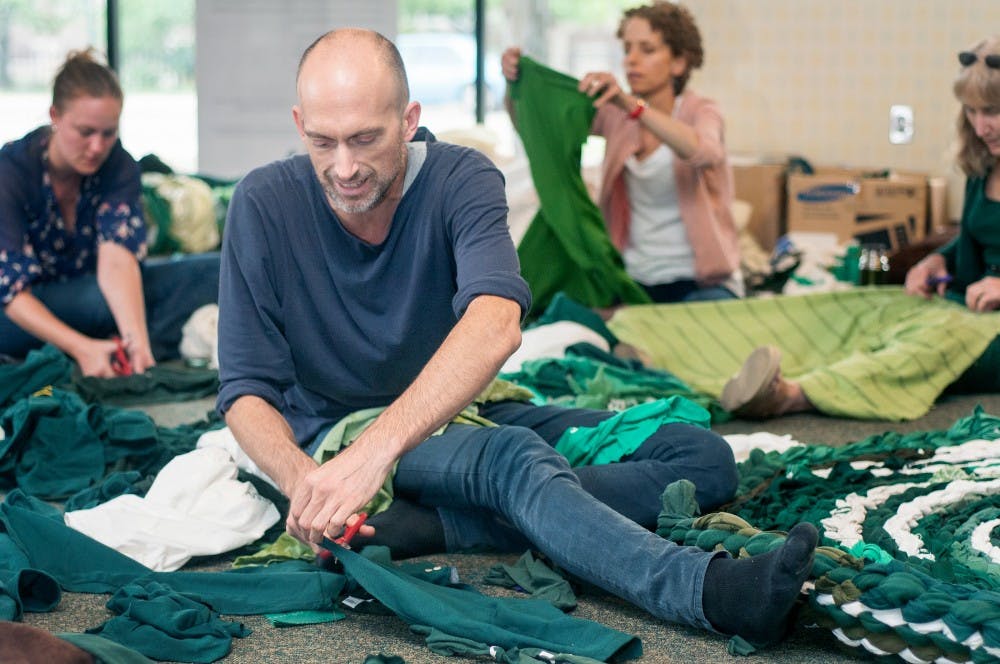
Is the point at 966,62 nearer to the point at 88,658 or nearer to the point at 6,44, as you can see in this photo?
the point at 88,658

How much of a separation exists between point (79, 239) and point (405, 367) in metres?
1.93

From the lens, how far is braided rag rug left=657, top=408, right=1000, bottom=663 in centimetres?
176

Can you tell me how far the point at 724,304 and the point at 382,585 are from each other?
202 centimetres

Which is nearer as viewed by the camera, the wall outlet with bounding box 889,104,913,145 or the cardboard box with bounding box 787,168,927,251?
the cardboard box with bounding box 787,168,927,251

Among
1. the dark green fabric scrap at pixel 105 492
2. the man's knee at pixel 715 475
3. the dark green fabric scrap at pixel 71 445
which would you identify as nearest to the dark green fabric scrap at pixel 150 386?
the dark green fabric scrap at pixel 71 445

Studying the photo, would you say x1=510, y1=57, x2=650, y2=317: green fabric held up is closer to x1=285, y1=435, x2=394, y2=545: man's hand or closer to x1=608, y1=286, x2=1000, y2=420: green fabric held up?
x1=608, y1=286, x2=1000, y2=420: green fabric held up

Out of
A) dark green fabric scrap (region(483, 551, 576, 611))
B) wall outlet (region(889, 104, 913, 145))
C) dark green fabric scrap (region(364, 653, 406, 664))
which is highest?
wall outlet (region(889, 104, 913, 145))

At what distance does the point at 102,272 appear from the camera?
3.79m

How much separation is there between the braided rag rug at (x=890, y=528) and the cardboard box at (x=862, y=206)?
2.46 metres

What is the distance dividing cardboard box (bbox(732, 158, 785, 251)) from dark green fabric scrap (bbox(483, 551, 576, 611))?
354 centimetres

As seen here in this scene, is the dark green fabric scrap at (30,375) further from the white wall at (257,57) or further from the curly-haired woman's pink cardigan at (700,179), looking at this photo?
the white wall at (257,57)

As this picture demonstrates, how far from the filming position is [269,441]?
2.06m

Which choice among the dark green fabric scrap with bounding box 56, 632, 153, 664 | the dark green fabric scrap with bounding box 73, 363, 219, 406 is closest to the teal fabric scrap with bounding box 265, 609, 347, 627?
the dark green fabric scrap with bounding box 56, 632, 153, 664

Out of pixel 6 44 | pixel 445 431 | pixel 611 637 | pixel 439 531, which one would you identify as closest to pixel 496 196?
pixel 445 431
